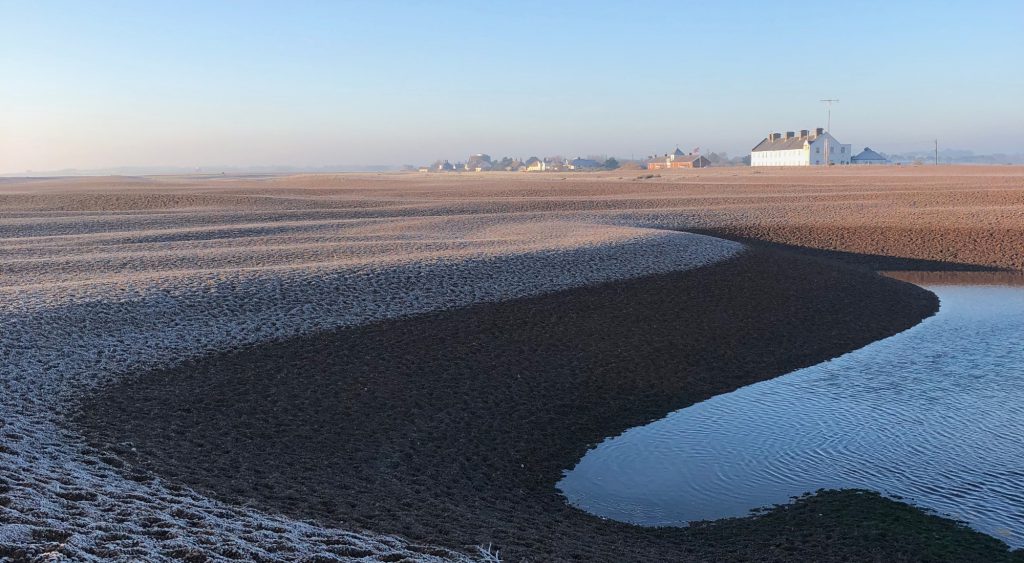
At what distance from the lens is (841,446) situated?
14617 mm

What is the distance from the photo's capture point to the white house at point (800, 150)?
168 metres

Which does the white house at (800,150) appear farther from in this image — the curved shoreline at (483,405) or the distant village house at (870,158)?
the curved shoreline at (483,405)

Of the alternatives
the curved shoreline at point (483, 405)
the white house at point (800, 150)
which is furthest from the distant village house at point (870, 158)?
the curved shoreline at point (483, 405)

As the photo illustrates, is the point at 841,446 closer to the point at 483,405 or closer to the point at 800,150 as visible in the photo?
the point at 483,405

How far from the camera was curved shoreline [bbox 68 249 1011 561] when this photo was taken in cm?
1068

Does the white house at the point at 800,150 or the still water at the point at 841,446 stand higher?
the white house at the point at 800,150

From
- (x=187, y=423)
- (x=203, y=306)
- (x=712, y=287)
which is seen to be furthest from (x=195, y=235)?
(x=187, y=423)

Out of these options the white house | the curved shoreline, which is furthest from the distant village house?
the curved shoreline

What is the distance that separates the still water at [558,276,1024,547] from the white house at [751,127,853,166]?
15751cm

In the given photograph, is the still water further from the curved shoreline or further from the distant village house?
the distant village house

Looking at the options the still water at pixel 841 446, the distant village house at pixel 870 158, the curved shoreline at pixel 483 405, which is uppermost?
the distant village house at pixel 870 158

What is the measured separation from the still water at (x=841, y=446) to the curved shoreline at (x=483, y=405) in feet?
2.08

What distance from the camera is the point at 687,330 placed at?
2262 cm

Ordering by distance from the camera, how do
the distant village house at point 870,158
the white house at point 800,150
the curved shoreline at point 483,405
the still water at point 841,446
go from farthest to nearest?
the distant village house at point 870,158
the white house at point 800,150
the still water at point 841,446
the curved shoreline at point 483,405
